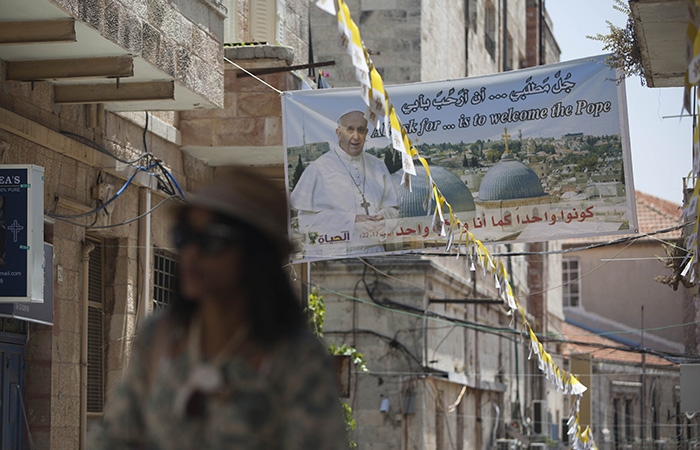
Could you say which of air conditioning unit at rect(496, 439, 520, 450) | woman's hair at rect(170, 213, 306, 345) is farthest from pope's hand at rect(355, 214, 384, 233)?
air conditioning unit at rect(496, 439, 520, 450)

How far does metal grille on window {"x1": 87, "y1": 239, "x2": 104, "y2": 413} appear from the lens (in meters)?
12.6

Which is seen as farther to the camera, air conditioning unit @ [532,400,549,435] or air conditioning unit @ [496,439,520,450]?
air conditioning unit @ [532,400,549,435]

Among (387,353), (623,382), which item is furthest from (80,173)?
(623,382)

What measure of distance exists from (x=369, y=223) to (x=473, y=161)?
1249mm

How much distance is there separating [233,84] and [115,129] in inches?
82.0

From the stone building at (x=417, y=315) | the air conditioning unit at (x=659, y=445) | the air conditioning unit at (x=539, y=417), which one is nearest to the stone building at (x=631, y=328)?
the air conditioning unit at (x=659, y=445)

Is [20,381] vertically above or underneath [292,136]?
underneath

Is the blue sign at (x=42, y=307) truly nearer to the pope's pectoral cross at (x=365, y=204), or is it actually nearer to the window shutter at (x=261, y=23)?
the pope's pectoral cross at (x=365, y=204)

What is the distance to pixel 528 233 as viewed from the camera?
12.9m

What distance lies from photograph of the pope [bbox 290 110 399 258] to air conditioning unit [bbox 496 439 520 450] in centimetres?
1741

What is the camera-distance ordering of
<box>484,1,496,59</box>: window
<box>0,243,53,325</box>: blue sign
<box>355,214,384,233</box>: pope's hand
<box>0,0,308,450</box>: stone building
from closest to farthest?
<box>0,243,53,325</box>: blue sign < <box>0,0,308,450</box>: stone building < <box>355,214,384,233</box>: pope's hand < <box>484,1,496,59</box>: window

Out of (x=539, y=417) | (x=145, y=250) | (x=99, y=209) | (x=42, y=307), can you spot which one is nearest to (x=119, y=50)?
(x=99, y=209)

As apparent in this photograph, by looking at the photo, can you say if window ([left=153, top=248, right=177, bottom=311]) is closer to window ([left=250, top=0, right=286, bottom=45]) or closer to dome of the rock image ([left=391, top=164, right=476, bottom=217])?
dome of the rock image ([left=391, top=164, right=476, bottom=217])

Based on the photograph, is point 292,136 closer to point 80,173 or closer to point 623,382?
point 80,173
